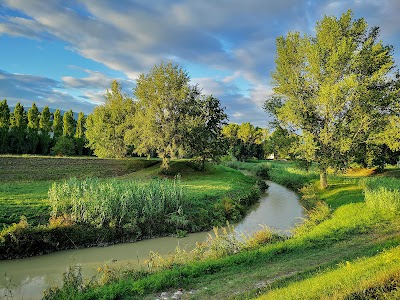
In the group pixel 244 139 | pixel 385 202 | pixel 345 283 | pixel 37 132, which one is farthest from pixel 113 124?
pixel 244 139

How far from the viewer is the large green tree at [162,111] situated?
31.4 meters

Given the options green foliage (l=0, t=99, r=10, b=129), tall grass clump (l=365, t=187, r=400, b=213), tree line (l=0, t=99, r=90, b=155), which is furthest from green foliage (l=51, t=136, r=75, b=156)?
tall grass clump (l=365, t=187, r=400, b=213)

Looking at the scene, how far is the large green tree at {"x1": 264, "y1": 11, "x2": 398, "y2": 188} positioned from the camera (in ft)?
77.3

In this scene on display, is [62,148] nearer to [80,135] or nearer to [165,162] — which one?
[80,135]

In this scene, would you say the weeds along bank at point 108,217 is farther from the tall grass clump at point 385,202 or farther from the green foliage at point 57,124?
the green foliage at point 57,124

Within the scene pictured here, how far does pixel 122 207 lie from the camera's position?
15500mm

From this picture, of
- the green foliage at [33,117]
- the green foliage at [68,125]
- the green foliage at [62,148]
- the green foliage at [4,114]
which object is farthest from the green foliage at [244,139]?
the green foliage at [4,114]

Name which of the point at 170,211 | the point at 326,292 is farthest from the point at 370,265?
the point at 170,211

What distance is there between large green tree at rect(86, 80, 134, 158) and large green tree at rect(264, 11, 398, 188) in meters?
19.8

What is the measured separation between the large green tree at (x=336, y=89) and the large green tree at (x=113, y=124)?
1977 centimetres

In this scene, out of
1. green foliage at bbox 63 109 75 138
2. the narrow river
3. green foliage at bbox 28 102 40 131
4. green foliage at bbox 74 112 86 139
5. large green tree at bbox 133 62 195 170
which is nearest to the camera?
the narrow river

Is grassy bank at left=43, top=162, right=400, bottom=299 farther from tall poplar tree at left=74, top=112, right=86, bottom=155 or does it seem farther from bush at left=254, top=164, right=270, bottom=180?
tall poplar tree at left=74, top=112, right=86, bottom=155

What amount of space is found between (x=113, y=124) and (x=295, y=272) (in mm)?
34927

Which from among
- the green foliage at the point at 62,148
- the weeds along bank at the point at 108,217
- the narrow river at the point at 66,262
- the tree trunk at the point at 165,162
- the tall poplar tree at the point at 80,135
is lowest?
the narrow river at the point at 66,262
